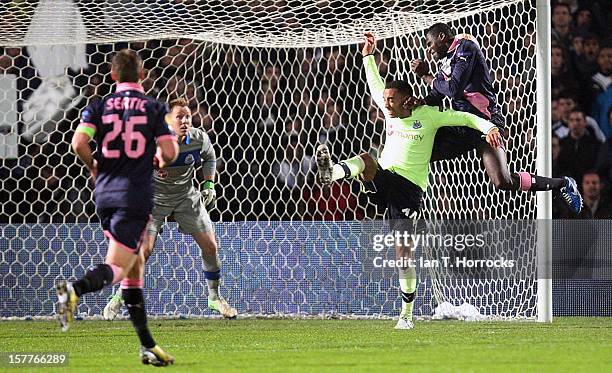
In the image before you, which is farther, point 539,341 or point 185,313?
point 185,313

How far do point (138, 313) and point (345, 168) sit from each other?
3.67 metres

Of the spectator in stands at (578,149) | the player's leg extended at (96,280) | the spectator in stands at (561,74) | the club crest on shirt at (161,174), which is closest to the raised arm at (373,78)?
the club crest on shirt at (161,174)

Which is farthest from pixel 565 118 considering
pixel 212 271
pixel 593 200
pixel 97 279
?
pixel 97 279

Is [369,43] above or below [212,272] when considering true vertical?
above

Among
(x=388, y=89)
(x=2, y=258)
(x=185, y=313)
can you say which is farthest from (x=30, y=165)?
(x=388, y=89)

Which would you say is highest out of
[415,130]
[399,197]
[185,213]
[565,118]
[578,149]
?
[565,118]

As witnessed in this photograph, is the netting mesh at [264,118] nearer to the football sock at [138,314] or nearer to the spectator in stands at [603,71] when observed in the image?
the spectator in stands at [603,71]

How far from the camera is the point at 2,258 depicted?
10016mm

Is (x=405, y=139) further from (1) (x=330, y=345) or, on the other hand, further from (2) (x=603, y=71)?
(2) (x=603, y=71)

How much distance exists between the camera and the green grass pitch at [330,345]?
5.96 m

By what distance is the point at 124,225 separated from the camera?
5.89m

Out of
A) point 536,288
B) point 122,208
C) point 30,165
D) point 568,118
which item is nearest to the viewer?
point 122,208

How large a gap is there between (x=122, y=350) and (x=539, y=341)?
9.01 ft

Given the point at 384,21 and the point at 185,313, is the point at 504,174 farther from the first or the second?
the point at 185,313
